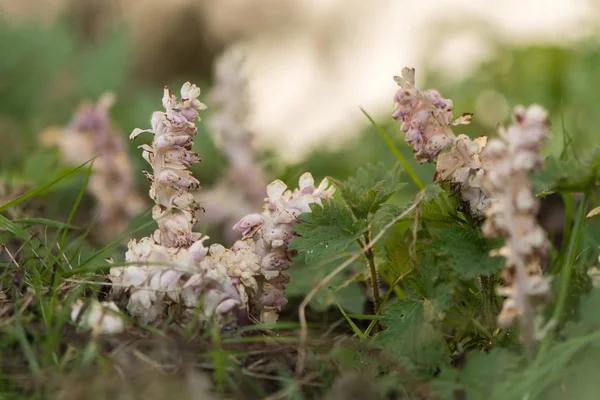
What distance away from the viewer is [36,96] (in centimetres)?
447

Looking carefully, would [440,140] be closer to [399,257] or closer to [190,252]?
[399,257]

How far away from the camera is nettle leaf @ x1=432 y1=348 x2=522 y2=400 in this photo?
3.39 feet

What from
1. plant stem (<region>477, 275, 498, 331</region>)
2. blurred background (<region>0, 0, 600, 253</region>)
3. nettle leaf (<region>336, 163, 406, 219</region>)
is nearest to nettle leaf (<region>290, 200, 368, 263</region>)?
nettle leaf (<region>336, 163, 406, 219</region>)

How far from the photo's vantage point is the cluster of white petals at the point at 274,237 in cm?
130

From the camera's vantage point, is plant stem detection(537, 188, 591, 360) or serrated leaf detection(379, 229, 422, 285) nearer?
plant stem detection(537, 188, 591, 360)

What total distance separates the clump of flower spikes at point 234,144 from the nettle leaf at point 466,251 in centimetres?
134

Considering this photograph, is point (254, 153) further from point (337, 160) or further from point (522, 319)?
point (522, 319)

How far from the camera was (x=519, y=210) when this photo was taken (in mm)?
994

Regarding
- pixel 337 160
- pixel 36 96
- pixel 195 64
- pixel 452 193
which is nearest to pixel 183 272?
pixel 452 193

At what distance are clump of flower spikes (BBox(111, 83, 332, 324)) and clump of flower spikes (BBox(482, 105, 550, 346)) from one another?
16.6 inches

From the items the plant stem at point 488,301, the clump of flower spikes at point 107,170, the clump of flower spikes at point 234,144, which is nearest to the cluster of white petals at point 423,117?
the plant stem at point 488,301

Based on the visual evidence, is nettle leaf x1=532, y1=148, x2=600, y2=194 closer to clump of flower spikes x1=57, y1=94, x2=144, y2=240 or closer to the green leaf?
the green leaf

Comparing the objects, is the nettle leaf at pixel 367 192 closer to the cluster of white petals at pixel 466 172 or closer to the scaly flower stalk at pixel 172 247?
the cluster of white petals at pixel 466 172

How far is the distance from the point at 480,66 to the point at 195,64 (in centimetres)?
379
